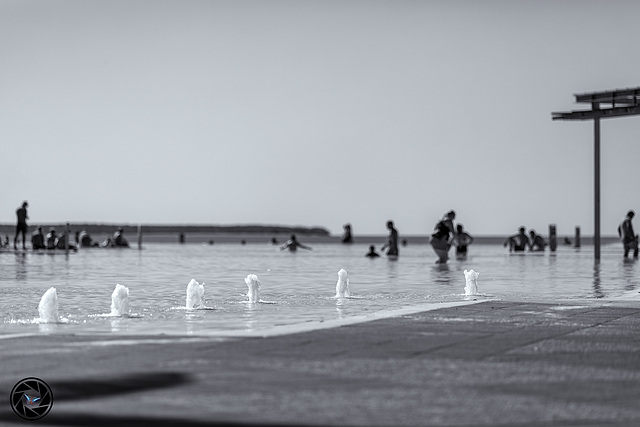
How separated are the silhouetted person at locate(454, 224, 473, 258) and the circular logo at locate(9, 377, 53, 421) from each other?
3512 centimetres

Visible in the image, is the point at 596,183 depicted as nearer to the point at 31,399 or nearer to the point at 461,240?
the point at 461,240

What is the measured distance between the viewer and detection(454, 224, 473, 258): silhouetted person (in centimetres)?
4212

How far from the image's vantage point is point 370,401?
6.75m

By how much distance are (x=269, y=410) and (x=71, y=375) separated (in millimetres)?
1756

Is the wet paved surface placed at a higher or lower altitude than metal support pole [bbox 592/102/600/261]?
lower

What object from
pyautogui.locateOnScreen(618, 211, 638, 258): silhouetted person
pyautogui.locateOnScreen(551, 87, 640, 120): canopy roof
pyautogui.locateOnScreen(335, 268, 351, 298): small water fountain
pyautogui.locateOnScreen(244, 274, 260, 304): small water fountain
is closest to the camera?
pyautogui.locateOnScreen(244, 274, 260, 304): small water fountain

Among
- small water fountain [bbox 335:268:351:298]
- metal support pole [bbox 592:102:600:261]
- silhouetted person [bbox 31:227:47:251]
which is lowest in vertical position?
small water fountain [bbox 335:268:351:298]

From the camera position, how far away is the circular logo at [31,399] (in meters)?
6.41

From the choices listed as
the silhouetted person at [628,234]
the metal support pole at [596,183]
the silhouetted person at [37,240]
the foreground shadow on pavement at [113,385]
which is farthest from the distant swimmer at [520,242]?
the foreground shadow on pavement at [113,385]

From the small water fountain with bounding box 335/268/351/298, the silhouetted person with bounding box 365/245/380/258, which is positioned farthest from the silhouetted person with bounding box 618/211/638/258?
the small water fountain with bounding box 335/268/351/298

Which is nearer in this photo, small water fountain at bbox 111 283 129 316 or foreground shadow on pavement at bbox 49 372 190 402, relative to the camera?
foreground shadow on pavement at bbox 49 372 190 402

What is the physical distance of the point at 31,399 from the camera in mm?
6574

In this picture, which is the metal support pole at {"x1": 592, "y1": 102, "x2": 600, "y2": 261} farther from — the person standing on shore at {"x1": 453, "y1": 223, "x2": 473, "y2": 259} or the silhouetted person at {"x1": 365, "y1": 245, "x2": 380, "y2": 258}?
the silhouetted person at {"x1": 365, "y1": 245, "x2": 380, "y2": 258}

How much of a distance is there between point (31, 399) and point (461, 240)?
3638 cm
